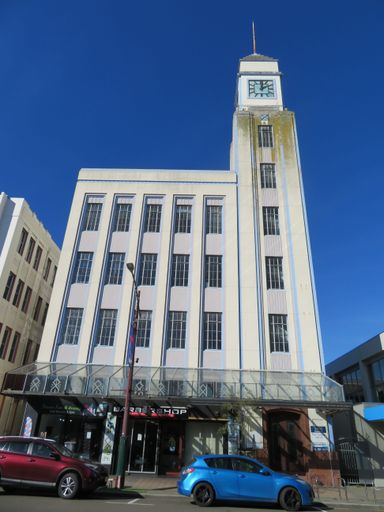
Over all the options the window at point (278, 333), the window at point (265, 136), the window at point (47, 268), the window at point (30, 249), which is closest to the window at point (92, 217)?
the window at point (30, 249)

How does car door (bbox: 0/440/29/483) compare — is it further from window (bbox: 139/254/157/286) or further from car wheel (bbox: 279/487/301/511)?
window (bbox: 139/254/157/286)

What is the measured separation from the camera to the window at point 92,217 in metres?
28.1

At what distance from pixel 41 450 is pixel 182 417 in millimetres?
10319

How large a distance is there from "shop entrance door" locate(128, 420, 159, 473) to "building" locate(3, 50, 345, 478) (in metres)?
0.05

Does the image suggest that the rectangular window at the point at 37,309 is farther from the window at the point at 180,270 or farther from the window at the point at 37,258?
the window at the point at 180,270

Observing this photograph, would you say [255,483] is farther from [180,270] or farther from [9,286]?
[9,286]

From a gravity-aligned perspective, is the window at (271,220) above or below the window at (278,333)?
above

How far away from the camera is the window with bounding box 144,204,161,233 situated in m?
28.0

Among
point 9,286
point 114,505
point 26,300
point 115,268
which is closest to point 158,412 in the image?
point 115,268

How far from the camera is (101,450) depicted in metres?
20.8

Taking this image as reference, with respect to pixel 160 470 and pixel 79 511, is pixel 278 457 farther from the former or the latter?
pixel 79 511

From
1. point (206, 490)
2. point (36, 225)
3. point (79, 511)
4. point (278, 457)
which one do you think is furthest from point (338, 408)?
point (36, 225)

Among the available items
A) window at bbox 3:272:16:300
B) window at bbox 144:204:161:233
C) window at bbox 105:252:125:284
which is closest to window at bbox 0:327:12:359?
window at bbox 3:272:16:300

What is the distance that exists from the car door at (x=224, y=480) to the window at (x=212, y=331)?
12.1 meters
